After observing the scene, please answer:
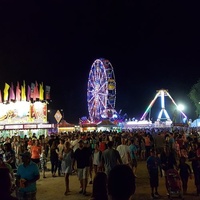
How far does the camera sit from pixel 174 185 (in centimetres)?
938

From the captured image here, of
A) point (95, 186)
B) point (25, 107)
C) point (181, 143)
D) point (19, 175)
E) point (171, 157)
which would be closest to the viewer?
point (95, 186)

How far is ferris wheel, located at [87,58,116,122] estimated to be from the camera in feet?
154

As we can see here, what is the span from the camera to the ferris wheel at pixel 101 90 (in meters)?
46.8

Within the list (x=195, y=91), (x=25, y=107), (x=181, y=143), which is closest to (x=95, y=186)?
(x=181, y=143)

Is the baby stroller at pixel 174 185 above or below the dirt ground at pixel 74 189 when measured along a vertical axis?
above

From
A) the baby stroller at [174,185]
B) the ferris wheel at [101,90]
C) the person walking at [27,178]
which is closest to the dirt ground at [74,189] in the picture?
the baby stroller at [174,185]

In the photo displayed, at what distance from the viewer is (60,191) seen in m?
11.3

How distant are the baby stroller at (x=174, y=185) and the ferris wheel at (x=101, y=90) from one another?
3704 cm

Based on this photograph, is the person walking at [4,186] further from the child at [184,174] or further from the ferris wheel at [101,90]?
the ferris wheel at [101,90]

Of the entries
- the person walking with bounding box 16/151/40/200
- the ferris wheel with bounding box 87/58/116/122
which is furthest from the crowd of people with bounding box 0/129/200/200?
the ferris wheel with bounding box 87/58/116/122

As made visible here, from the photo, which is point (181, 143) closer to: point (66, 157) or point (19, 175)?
point (66, 157)

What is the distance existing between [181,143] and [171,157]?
6.14 metres

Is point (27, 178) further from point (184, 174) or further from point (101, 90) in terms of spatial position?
point (101, 90)

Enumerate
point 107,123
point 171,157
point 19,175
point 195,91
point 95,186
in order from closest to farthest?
→ point 95,186 → point 19,175 → point 171,157 → point 107,123 → point 195,91
